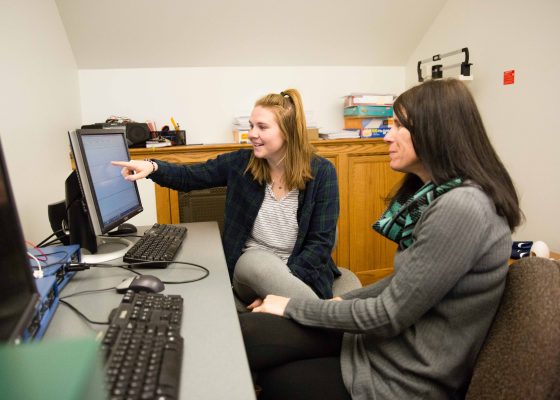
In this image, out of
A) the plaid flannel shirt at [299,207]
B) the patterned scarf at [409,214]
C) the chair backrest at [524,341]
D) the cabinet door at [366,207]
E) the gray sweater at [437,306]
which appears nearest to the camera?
the chair backrest at [524,341]

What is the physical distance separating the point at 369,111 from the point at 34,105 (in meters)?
2.09

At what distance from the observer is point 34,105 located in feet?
6.25

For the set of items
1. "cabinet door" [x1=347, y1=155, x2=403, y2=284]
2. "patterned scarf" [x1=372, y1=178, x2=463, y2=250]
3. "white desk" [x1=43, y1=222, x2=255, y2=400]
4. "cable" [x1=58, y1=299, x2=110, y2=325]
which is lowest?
"cabinet door" [x1=347, y1=155, x2=403, y2=284]

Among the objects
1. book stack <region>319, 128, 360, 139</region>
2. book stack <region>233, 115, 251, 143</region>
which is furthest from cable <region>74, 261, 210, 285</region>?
book stack <region>319, 128, 360, 139</region>

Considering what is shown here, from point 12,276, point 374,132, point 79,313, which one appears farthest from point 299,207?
point 374,132

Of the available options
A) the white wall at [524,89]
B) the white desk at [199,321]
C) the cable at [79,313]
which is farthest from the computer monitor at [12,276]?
the white wall at [524,89]

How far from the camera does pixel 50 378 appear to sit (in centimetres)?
28

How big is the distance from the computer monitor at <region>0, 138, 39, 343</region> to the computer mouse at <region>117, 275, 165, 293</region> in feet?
1.04

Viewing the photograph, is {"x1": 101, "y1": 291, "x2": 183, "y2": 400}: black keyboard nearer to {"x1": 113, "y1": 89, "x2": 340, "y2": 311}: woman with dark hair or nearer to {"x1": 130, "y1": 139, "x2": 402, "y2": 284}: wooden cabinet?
{"x1": 113, "y1": 89, "x2": 340, "y2": 311}: woman with dark hair

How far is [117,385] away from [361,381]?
0.59 meters

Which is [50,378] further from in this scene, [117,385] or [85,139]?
[85,139]

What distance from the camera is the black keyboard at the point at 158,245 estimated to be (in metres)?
1.23

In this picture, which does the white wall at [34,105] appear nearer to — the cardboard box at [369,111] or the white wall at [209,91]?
the white wall at [209,91]

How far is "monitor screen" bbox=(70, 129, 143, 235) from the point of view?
3.87 feet
